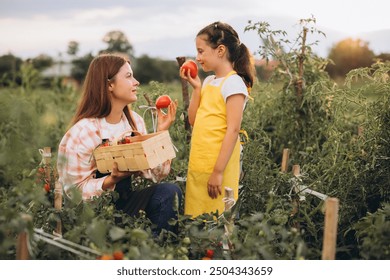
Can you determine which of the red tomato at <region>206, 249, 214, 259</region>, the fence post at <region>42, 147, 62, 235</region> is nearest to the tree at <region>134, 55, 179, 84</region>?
the fence post at <region>42, 147, 62, 235</region>

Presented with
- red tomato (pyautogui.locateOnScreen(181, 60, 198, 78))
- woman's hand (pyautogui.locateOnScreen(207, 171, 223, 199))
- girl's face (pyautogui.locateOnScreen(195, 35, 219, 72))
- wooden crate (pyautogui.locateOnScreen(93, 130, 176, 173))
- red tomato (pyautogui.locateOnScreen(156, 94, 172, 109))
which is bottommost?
woman's hand (pyautogui.locateOnScreen(207, 171, 223, 199))

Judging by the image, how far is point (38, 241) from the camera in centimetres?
221

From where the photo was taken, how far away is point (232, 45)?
9.06 ft

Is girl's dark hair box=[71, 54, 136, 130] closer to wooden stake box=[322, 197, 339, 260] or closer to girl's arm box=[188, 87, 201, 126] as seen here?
girl's arm box=[188, 87, 201, 126]

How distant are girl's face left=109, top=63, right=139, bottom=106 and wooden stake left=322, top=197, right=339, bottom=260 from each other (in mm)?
1287

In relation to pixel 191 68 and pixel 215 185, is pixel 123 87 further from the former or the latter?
pixel 215 185

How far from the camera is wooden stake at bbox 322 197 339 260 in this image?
1847 millimetres

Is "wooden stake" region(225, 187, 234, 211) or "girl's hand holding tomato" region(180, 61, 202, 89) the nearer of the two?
"wooden stake" region(225, 187, 234, 211)

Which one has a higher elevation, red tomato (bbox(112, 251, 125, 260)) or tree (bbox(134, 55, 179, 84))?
red tomato (bbox(112, 251, 125, 260))

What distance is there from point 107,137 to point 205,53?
0.66 metres

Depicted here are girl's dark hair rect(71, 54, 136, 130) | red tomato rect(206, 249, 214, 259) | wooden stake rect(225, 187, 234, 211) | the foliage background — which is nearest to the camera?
the foliage background

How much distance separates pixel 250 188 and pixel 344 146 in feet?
1.85
